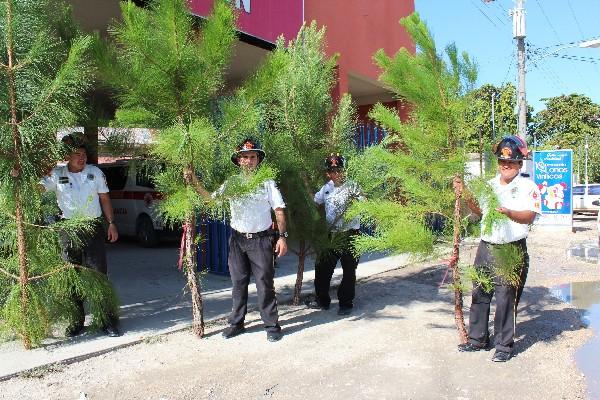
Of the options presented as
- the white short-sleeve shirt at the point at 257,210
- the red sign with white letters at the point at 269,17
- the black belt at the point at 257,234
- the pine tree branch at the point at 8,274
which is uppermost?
the red sign with white letters at the point at 269,17

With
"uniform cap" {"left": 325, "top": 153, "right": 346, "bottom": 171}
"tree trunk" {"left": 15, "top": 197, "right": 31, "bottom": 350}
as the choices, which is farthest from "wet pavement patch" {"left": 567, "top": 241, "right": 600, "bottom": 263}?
"tree trunk" {"left": 15, "top": 197, "right": 31, "bottom": 350}

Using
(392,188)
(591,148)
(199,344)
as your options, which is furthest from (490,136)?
(591,148)

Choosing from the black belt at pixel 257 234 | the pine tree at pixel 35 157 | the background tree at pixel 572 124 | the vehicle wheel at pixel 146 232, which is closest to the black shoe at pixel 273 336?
the black belt at pixel 257 234

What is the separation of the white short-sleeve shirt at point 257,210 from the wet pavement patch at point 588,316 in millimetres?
2709

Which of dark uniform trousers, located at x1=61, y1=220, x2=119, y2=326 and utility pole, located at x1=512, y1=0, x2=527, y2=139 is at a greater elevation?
utility pole, located at x1=512, y1=0, x2=527, y2=139

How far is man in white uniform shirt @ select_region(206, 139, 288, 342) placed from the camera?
4.57 m

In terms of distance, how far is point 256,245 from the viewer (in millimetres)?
4629

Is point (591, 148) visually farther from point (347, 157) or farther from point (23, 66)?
point (23, 66)

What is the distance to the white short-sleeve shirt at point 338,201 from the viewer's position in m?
5.44

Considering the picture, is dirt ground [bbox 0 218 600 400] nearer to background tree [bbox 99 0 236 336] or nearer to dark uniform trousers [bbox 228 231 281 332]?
dark uniform trousers [bbox 228 231 281 332]

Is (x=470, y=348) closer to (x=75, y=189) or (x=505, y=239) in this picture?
(x=505, y=239)

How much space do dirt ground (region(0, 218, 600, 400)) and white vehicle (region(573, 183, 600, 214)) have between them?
1660cm

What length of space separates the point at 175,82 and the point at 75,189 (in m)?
1.32

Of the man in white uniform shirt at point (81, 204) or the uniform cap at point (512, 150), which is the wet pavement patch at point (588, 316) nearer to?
the uniform cap at point (512, 150)
